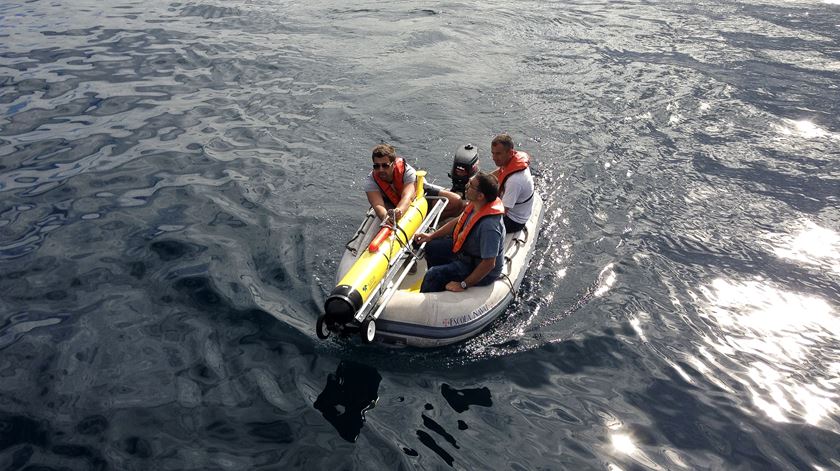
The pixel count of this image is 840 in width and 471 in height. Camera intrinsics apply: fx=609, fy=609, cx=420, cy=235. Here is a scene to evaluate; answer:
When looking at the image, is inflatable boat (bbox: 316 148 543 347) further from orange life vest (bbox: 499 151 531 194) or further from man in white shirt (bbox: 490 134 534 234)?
orange life vest (bbox: 499 151 531 194)

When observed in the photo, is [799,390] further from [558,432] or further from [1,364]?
[1,364]

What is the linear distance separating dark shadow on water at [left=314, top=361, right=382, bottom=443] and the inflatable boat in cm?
43

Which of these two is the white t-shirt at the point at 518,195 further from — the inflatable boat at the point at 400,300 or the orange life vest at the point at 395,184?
the orange life vest at the point at 395,184

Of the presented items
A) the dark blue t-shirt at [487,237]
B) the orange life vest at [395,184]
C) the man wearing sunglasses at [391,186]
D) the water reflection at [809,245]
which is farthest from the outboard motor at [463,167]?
the water reflection at [809,245]

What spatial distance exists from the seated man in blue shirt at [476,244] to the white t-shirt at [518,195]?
0.92 metres

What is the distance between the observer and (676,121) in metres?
13.3

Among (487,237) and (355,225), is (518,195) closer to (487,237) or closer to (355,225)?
(487,237)

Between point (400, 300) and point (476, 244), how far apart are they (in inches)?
44.5

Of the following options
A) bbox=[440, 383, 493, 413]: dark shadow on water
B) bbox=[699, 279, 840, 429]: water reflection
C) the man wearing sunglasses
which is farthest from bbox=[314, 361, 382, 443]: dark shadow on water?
bbox=[699, 279, 840, 429]: water reflection

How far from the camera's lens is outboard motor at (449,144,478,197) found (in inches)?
372

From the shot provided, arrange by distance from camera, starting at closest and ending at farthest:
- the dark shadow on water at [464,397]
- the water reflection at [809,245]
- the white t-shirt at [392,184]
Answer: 1. the dark shadow on water at [464,397]
2. the white t-shirt at [392,184]
3. the water reflection at [809,245]

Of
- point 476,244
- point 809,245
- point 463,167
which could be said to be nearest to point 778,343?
point 809,245

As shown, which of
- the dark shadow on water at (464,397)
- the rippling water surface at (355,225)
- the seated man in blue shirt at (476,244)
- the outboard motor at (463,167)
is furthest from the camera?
the outboard motor at (463,167)

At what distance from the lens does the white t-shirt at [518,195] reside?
834 centimetres
